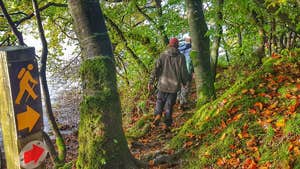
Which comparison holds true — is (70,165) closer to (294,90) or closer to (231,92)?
(231,92)

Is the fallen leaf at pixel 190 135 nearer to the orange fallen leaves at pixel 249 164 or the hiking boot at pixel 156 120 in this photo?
the orange fallen leaves at pixel 249 164

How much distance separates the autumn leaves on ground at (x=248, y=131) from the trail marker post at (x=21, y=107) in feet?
7.97

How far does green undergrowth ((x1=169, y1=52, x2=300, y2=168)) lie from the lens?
441 cm

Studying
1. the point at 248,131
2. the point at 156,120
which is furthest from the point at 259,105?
the point at 156,120

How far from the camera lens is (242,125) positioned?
5.27 meters

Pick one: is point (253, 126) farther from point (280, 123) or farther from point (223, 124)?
point (223, 124)

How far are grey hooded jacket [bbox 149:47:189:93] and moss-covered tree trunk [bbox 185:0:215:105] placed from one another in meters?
0.49

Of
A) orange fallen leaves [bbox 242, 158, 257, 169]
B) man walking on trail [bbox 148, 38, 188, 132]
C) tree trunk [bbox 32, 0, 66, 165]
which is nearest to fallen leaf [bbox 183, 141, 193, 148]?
orange fallen leaves [bbox 242, 158, 257, 169]

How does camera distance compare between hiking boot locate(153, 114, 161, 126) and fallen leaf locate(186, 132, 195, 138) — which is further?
hiking boot locate(153, 114, 161, 126)

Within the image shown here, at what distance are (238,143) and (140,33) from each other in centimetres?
788

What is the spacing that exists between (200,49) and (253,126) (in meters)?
2.32

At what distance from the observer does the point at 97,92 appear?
15.3 ft

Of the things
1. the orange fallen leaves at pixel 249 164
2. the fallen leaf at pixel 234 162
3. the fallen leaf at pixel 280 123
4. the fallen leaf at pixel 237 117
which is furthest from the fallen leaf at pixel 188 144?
the fallen leaf at pixel 280 123

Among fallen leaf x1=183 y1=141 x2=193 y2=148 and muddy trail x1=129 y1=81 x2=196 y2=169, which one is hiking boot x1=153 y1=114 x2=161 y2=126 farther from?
fallen leaf x1=183 y1=141 x2=193 y2=148
